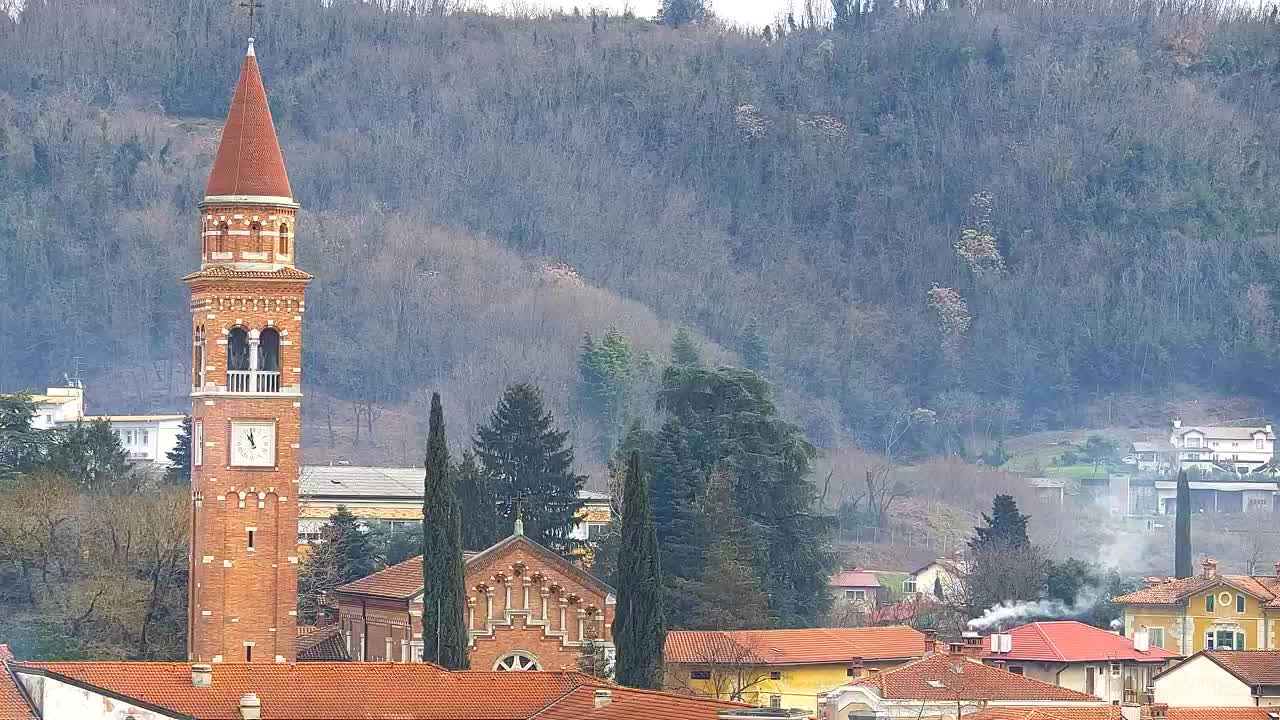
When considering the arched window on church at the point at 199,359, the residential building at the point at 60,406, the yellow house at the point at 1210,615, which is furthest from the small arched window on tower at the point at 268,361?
the residential building at the point at 60,406

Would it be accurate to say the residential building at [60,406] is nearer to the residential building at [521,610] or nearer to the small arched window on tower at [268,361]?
the residential building at [521,610]

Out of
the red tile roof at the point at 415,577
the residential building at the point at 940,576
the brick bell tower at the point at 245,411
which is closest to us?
the brick bell tower at the point at 245,411

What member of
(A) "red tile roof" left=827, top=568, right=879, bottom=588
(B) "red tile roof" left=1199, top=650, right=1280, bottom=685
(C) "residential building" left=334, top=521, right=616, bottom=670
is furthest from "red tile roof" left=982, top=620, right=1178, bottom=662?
(A) "red tile roof" left=827, top=568, right=879, bottom=588

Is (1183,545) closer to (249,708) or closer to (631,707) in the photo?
(631,707)

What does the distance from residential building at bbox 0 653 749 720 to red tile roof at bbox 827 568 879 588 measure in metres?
58.5

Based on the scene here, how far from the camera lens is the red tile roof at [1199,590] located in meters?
96.8

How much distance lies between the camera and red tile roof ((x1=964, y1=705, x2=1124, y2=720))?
63.5 m

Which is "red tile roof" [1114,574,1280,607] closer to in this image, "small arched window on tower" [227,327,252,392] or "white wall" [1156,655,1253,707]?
"white wall" [1156,655,1253,707]

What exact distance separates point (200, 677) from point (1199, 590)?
141 feet

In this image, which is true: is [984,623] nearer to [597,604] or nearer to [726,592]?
[726,592]

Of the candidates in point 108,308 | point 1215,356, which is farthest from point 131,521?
point 1215,356

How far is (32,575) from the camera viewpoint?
293 feet

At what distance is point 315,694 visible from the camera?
206ft

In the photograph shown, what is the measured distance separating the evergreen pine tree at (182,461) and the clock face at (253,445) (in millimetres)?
28341
